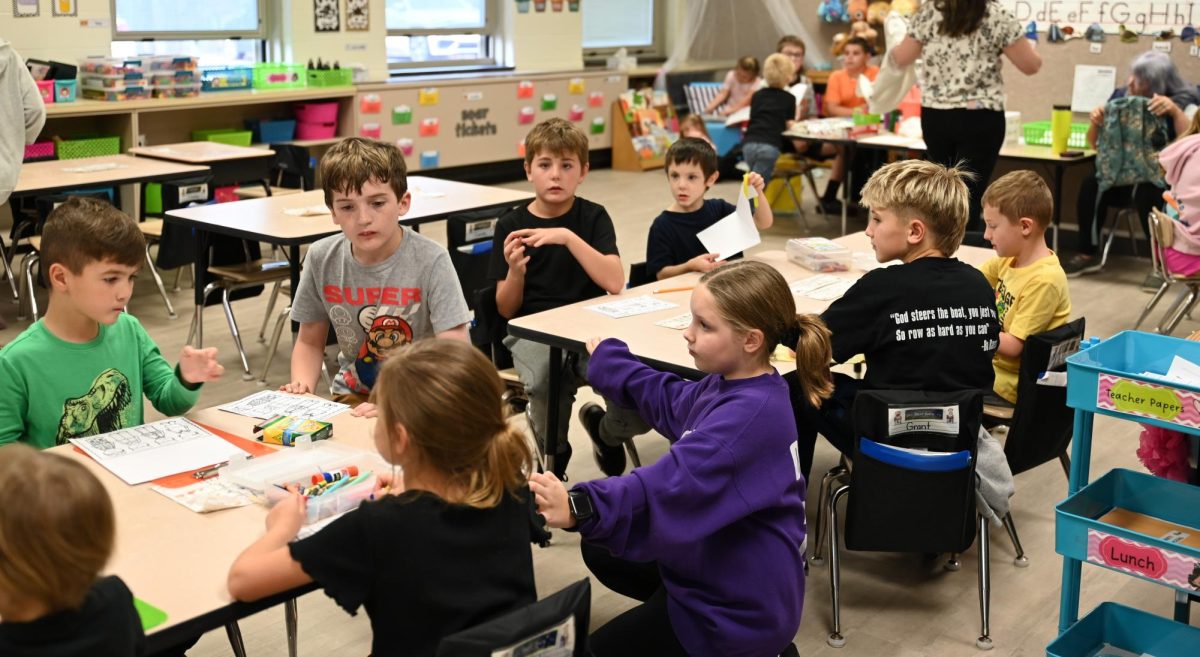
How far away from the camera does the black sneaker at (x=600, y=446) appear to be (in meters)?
3.34

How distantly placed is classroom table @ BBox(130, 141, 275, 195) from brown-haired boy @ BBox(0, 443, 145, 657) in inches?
189

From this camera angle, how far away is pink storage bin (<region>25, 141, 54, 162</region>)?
7.02 meters

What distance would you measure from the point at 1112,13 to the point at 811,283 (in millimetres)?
4906

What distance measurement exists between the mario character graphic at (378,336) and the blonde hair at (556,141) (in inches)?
31.2

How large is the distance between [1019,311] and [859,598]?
945mm

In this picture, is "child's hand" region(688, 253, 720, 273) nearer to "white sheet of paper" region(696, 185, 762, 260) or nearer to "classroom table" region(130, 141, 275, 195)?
"white sheet of paper" region(696, 185, 762, 260)

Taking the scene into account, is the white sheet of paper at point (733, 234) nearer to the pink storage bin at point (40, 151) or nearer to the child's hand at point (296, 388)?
the child's hand at point (296, 388)

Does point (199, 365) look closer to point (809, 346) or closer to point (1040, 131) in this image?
point (809, 346)

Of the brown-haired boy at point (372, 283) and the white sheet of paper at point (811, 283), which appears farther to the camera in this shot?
the white sheet of paper at point (811, 283)

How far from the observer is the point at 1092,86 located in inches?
300

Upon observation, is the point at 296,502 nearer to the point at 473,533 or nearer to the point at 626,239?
the point at 473,533

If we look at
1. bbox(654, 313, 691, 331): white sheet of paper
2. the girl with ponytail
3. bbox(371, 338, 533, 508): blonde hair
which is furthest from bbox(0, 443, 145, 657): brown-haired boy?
bbox(654, 313, 691, 331): white sheet of paper

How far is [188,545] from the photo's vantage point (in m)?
1.83

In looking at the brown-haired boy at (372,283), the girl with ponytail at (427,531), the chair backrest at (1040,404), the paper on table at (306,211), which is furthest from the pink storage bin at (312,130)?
the girl with ponytail at (427,531)
